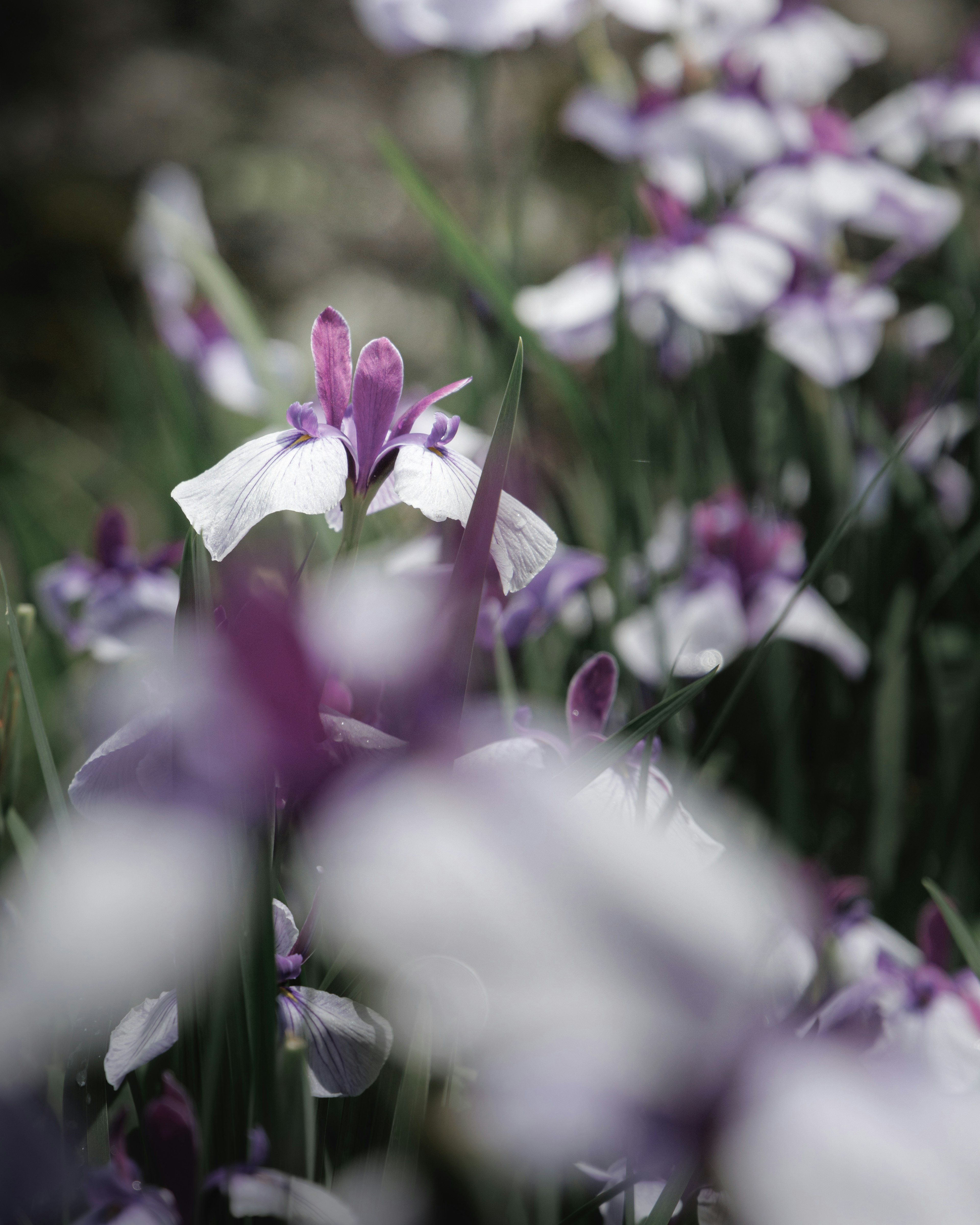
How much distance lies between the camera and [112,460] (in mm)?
1500

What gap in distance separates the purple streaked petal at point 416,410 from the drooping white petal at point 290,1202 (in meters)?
0.24

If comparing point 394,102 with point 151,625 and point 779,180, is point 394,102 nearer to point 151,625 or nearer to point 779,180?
point 779,180

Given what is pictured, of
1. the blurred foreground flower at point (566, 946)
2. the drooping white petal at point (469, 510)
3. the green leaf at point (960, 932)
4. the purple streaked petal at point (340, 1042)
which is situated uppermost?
A: the drooping white petal at point (469, 510)

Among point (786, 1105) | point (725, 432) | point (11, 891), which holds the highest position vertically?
point (786, 1105)

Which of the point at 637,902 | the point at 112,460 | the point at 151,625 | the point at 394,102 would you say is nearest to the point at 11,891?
the point at 151,625

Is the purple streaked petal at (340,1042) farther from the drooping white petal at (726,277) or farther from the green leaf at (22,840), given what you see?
the drooping white petal at (726,277)

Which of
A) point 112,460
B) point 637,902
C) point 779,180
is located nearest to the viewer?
point 637,902

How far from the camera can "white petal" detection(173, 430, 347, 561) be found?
0.30 meters

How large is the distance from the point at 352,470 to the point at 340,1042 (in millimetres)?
200

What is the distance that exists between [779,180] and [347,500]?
743 mm

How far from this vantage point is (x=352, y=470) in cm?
35

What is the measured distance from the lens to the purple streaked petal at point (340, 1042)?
0.32m

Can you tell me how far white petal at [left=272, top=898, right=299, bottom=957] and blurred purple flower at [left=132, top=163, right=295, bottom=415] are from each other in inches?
22.4

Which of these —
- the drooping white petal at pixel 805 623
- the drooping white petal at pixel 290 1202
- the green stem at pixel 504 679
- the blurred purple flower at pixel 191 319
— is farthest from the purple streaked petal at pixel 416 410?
the blurred purple flower at pixel 191 319
